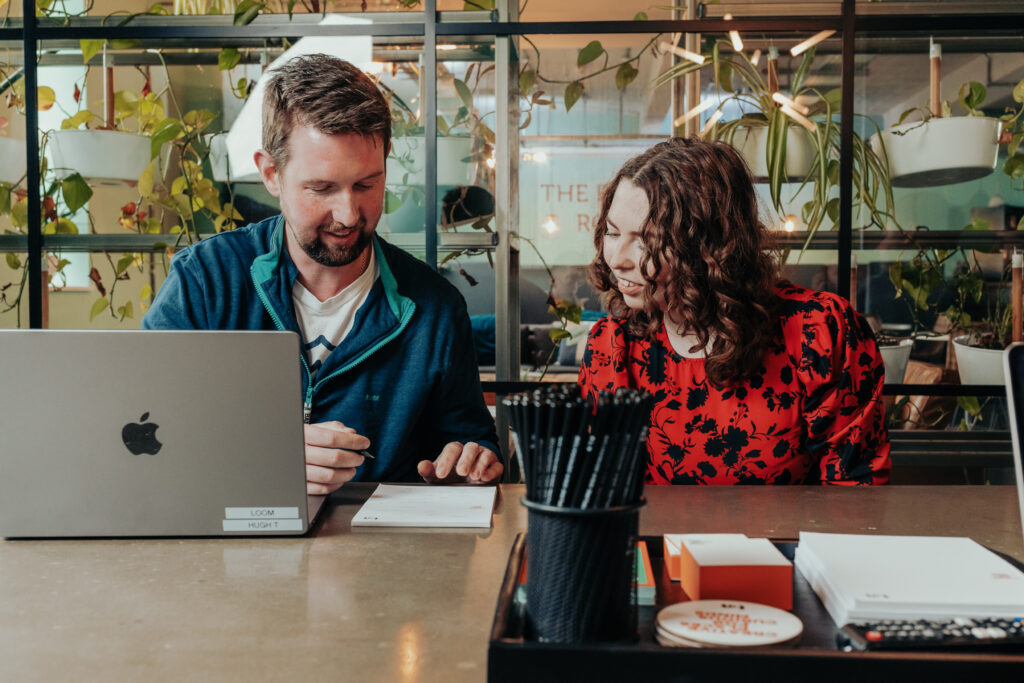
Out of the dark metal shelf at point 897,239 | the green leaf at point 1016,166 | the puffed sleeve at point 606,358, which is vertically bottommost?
the puffed sleeve at point 606,358

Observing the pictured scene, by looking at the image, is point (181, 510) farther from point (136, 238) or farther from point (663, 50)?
point (663, 50)

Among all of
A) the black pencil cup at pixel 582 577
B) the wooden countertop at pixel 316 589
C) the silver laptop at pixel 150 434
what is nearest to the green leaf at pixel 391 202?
the wooden countertop at pixel 316 589

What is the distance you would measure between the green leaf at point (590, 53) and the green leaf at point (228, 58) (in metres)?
1.03

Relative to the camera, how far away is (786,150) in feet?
7.67

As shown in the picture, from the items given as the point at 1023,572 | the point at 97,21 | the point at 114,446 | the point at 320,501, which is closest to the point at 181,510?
the point at 114,446

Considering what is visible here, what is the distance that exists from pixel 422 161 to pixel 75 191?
1074 millimetres

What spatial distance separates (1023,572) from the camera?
0.76 m

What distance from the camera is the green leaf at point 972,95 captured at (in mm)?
2297

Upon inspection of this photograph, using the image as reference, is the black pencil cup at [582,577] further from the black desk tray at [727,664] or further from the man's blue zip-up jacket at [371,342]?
the man's blue zip-up jacket at [371,342]

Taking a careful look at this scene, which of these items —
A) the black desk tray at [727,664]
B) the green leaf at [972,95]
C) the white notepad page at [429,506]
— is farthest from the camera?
the green leaf at [972,95]

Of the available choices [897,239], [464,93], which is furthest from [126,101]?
[897,239]

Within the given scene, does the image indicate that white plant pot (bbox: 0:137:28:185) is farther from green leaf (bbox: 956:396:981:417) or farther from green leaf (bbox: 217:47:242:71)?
green leaf (bbox: 956:396:981:417)

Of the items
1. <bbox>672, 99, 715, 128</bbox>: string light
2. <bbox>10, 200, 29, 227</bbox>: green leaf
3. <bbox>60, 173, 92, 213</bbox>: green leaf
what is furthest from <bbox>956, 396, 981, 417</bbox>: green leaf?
<bbox>10, 200, 29, 227</bbox>: green leaf

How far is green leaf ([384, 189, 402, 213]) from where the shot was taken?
2.41 m
